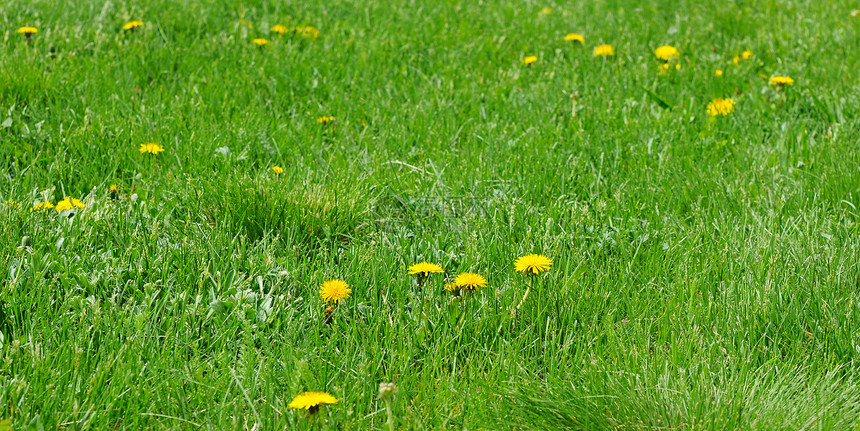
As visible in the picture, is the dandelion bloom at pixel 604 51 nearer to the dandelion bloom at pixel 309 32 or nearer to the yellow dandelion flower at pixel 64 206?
the dandelion bloom at pixel 309 32

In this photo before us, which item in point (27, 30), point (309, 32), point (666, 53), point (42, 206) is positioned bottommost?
point (666, 53)

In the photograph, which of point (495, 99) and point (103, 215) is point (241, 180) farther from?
point (495, 99)

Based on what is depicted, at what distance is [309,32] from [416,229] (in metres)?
2.55

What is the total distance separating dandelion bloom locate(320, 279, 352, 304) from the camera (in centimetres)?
230

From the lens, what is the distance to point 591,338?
222cm

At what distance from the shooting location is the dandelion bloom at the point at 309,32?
4.89 m

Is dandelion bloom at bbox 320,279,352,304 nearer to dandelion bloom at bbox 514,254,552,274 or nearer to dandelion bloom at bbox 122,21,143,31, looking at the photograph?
dandelion bloom at bbox 514,254,552,274

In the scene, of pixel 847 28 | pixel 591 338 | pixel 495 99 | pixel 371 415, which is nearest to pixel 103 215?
pixel 371 415

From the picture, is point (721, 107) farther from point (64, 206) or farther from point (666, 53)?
point (64, 206)

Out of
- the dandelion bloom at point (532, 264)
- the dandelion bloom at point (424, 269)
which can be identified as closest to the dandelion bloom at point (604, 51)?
the dandelion bloom at point (532, 264)

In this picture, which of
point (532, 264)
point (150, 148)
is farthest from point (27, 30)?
point (532, 264)

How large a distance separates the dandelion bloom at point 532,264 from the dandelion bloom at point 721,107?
1.93m

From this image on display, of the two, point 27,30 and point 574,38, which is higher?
point 27,30

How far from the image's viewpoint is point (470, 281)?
2.33m
